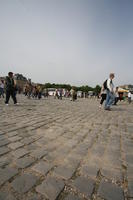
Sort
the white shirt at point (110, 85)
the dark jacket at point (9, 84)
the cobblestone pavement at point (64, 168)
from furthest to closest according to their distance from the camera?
the dark jacket at point (9, 84) < the white shirt at point (110, 85) < the cobblestone pavement at point (64, 168)

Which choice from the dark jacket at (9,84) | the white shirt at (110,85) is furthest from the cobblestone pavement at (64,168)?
the dark jacket at (9,84)

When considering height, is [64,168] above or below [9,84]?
below

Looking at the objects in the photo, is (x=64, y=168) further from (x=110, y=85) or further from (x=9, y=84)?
(x=9, y=84)

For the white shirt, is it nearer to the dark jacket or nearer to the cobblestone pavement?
the cobblestone pavement

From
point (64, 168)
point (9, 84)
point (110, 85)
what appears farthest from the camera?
point (9, 84)

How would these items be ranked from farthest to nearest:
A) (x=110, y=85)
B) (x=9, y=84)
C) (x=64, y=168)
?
(x=9, y=84), (x=110, y=85), (x=64, y=168)

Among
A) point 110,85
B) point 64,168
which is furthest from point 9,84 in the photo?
point 64,168

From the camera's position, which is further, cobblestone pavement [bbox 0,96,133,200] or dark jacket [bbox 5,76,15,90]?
dark jacket [bbox 5,76,15,90]

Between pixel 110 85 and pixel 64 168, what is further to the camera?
pixel 110 85

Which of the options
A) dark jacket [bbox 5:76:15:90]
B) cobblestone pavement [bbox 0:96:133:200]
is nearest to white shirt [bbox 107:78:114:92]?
cobblestone pavement [bbox 0:96:133:200]

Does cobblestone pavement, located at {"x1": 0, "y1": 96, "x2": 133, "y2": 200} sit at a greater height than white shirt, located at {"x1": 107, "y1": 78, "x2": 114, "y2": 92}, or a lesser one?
lesser

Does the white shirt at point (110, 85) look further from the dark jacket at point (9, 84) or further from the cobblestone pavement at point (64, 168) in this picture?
the dark jacket at point (9, 84)

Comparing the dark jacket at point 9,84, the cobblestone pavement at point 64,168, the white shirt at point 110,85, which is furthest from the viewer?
the dark jacket at point 9,84

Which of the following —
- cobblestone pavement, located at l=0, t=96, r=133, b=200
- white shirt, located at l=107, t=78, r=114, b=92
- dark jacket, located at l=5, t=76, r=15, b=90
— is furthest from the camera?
dark jacket, located at l=5, t=76, r=15, b=90
